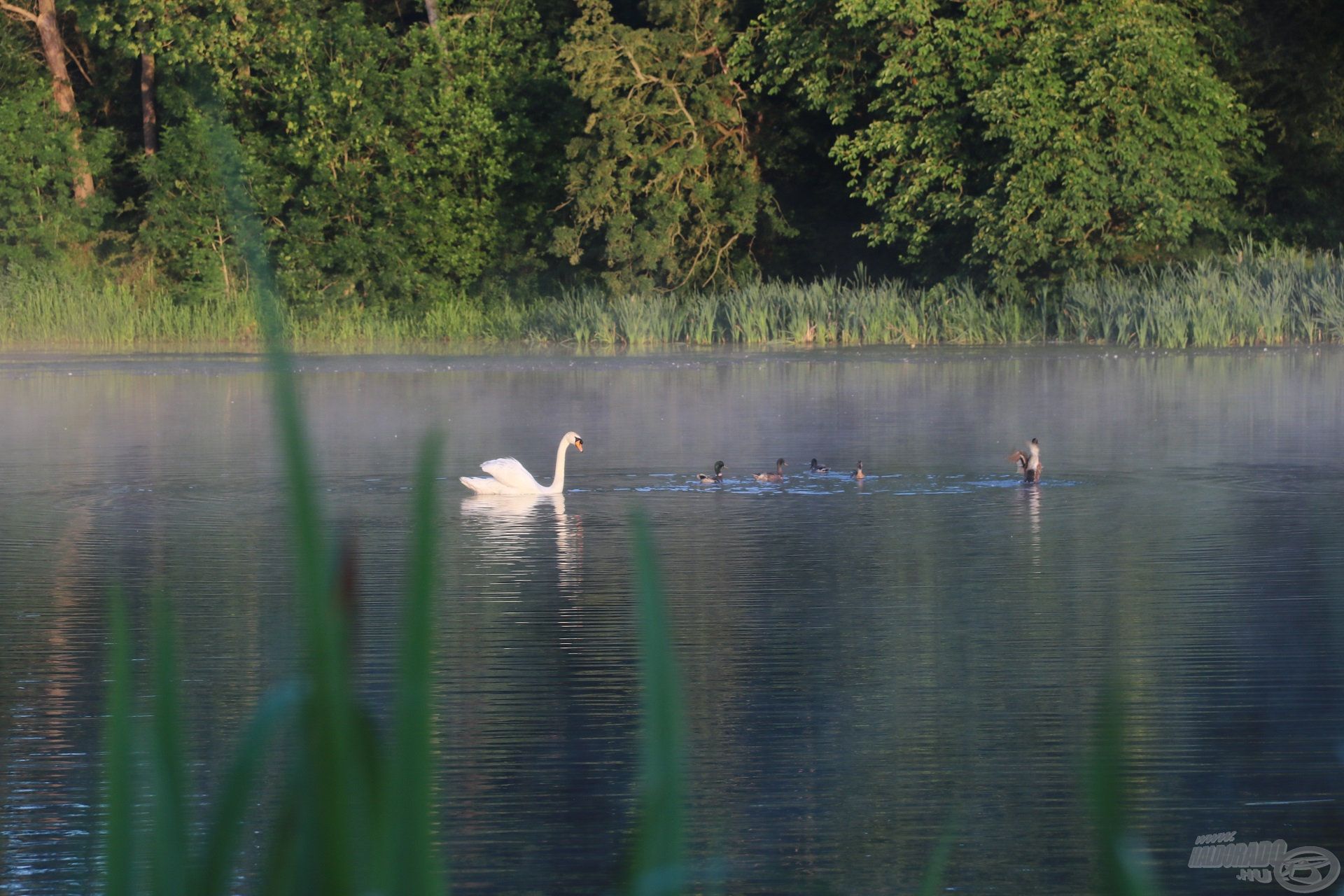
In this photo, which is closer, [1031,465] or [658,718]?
[658,718]

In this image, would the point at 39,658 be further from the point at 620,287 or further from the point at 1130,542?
the point at 620,287

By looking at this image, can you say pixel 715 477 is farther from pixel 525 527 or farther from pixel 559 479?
pixel 525 527

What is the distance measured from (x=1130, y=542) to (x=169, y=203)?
28.6 m

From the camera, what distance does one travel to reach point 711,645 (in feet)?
21.3

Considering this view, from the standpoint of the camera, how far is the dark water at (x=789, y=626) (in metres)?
4.48

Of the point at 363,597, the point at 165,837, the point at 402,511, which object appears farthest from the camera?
the point at 402,511

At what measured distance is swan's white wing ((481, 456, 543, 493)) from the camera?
10773 millimetres

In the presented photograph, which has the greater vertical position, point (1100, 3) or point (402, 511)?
point (1100, 3)

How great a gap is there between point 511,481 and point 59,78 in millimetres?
27828

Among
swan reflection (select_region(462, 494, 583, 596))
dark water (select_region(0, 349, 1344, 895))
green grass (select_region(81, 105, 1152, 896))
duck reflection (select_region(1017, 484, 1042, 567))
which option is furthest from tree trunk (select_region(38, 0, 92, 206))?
green grass (select_region(81, 105, 1152, 896))

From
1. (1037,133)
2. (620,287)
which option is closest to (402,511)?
(1037,133)

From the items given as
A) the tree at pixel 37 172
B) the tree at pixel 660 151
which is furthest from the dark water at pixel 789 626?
the tree at pixel 37 172

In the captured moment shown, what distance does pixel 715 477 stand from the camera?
11.2 m

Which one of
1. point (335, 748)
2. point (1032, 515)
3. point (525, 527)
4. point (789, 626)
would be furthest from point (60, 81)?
point (335, 748)
